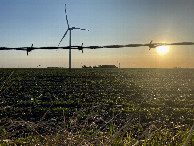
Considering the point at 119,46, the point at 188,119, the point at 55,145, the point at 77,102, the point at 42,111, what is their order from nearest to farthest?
the point at 55,145 → the point at 119,46 → the point at 188,119 → the point at 42,111 → the point at 77,102

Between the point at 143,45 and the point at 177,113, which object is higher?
the point at 143,45

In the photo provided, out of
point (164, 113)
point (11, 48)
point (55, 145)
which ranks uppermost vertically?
point (11, 48)

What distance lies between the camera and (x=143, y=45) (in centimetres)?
368

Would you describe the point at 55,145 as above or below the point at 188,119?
above

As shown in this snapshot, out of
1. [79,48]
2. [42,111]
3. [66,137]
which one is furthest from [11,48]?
[42,111]

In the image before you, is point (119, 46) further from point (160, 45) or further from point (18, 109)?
point (18, 109)

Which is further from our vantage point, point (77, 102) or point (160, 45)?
point (77, 102)

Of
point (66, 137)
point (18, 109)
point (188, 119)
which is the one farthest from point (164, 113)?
point (66, 137)

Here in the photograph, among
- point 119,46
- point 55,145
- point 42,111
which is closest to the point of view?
point 55,145

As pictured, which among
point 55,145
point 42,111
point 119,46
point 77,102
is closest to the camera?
point 55,145

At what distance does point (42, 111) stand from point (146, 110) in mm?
4150

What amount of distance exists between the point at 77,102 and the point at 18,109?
316 cm

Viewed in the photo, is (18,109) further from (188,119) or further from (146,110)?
(188,119)

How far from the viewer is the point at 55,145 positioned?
2.45 meters
